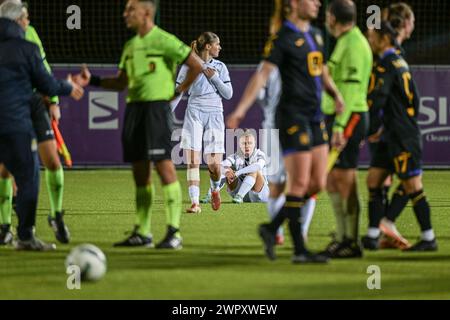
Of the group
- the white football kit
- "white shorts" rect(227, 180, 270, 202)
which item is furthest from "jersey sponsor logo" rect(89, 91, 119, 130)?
the white football kit

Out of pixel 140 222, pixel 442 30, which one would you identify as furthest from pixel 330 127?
pixel 442 30

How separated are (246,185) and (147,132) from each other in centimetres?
503

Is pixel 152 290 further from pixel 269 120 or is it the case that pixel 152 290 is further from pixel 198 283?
pixel 269 120

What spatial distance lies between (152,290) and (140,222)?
2377mm

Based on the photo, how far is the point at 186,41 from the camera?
104ft

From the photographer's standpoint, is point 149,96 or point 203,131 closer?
point 149,96

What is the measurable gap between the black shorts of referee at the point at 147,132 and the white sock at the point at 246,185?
4.79 metres

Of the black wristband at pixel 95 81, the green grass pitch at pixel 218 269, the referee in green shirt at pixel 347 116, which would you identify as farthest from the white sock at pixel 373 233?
the black wristband at pixel 95 81

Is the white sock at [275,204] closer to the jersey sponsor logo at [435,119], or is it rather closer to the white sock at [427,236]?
the white sock at [427,236]

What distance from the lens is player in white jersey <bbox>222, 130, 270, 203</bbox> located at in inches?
576

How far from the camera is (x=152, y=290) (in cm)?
783

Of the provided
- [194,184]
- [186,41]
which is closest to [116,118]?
[194,184]

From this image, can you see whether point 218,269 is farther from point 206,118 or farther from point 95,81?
point 206,118

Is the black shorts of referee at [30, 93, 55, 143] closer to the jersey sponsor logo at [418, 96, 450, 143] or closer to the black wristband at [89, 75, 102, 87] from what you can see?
the black wristband at [89, 75, 102, 87]
